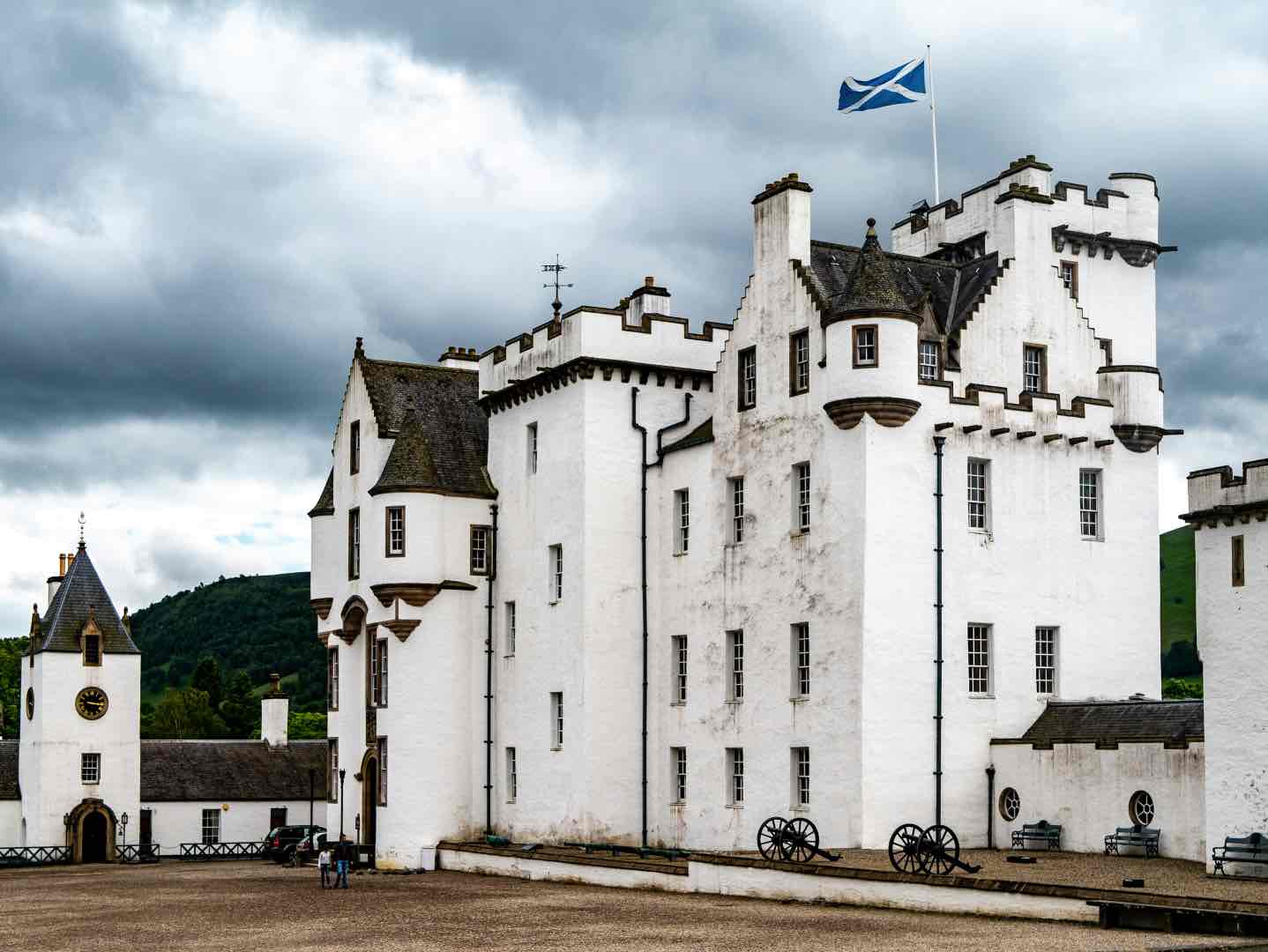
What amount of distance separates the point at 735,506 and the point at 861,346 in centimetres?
655

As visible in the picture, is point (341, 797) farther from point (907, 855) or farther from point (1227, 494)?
point (1227, 494)

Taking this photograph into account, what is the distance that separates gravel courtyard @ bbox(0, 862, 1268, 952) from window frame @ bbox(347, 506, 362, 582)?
10.5 meters

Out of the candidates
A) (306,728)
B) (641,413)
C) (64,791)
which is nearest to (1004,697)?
(641,413)

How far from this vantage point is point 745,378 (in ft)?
151

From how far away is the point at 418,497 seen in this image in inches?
2055

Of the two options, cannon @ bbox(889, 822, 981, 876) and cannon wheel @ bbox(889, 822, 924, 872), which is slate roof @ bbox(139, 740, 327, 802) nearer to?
cannon wheel @ bbox(889, 822, 924, 872)

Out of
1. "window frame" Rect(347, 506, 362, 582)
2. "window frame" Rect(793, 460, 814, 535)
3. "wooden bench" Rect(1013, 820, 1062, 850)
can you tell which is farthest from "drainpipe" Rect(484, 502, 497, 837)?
"wooden bench" Rect(1013, 820, 1062, 850)

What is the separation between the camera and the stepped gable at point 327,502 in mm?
58312

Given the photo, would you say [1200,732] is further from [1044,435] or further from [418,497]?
[418,497]

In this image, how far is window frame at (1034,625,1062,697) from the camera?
42.9 m

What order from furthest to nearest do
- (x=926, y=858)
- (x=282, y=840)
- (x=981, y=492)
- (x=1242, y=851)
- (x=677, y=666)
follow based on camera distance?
(x=282, y=840), (x=677, y=666), (x=981, y=492), (x=926, y=858), (x=1242, y=851)

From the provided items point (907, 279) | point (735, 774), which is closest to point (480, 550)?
point (735, 774)

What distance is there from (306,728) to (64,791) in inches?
1991

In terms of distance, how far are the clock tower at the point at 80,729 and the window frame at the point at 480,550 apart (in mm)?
27150
